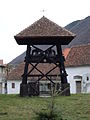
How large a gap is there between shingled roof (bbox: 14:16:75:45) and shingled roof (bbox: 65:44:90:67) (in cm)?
1930

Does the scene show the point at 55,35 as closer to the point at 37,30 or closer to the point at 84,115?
the point at 37,30

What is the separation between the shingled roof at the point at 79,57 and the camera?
40.3 meters

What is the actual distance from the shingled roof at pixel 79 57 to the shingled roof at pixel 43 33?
63.3 ft

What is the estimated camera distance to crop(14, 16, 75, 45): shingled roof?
1994 centimetres

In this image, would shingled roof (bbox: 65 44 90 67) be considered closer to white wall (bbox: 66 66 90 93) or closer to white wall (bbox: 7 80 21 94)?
white wall (bbox: 66 66 90 93)

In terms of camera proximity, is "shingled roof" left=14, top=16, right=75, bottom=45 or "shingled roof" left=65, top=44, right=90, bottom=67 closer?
"shingled roof" left=14, top=16, right=75, bottom=45

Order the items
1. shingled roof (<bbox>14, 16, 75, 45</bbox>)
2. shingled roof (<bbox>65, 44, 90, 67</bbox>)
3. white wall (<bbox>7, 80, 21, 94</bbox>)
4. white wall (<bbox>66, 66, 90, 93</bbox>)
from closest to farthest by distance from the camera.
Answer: shingled roof (<bbox>14, 16, 75, 45</bbox>)
shingled roof (<bbox>65, 44, 90, 67</bbox>)
white wall (<bbox>66, 66, 90, 93</bbox>)
white wall (<bbox>7, 80, 21, 94</bbox>)

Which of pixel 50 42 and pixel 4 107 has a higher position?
pixel 50 42

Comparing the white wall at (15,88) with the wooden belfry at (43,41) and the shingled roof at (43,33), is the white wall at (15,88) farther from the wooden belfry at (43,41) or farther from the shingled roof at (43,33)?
the shingled roof at (43,33)

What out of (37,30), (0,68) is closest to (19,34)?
(37,30)

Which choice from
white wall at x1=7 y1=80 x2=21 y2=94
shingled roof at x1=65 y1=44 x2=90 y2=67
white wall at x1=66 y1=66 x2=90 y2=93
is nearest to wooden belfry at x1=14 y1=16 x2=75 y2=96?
shingled roof at x1=65 y1=44 x2=90 y2=67

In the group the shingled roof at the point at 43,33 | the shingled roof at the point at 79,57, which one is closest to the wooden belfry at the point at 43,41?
the shingled roof at the point at 43,33

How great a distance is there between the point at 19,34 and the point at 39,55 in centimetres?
161

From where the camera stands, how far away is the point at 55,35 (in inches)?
784
